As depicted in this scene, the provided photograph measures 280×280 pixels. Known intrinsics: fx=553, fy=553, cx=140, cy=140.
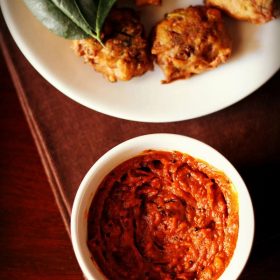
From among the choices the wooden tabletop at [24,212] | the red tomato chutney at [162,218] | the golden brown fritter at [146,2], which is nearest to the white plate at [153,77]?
the golden brown fritter at [146,2]

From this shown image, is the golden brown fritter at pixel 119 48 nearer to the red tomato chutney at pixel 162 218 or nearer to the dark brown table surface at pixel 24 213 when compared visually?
the red tomato chutney at pixel 162 218

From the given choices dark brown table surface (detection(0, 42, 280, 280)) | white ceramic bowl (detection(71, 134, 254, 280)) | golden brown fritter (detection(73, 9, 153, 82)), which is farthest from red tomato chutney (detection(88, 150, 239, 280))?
dark brown table surface (detection(0, 42, 280, 280))

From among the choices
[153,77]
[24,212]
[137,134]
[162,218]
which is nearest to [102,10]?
[153,77]

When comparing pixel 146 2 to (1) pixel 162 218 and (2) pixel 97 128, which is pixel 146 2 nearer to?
(2) pixel 97 128

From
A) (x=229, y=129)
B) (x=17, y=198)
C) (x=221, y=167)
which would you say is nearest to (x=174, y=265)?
(x=221, y=167)

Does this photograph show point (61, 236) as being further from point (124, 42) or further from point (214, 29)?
point (214, 29)

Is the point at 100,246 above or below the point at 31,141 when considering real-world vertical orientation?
below
